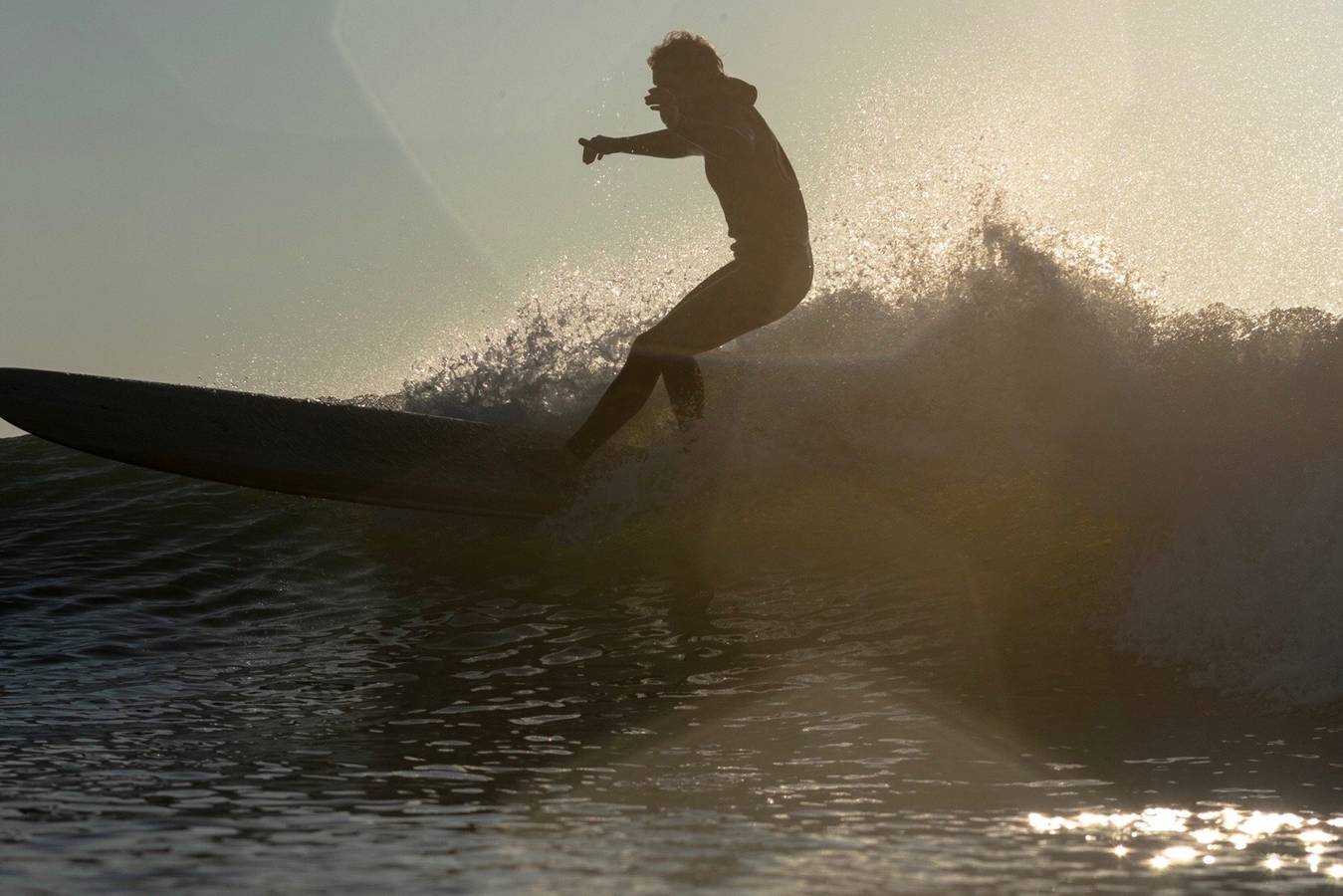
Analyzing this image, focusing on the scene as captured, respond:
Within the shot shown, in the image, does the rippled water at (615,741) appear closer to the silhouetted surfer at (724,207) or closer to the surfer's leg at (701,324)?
the surfer's leg at (701,324)

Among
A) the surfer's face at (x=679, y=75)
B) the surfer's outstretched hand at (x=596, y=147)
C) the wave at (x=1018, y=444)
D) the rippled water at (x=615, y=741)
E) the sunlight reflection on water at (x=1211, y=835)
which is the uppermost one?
the surfer's face at (x=679, y=75)

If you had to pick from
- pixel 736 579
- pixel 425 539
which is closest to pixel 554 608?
pixel 736 579

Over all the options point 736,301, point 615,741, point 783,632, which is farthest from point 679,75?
point 615,741

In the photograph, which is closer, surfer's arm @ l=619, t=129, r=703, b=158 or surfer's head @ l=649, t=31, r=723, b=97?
surfer's arm @ l=619, t=129, r=703, b=158

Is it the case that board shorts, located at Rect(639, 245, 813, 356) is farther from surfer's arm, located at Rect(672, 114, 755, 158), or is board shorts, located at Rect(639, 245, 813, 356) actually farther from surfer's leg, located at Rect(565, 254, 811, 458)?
surfer's arm, located at Rect(672, 114, 755, 158)

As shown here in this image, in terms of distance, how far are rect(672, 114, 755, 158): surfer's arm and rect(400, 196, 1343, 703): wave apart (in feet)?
7.22

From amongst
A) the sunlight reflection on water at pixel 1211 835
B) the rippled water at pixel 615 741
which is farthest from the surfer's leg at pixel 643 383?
the sunlight reflection on water at pixel 1211 835

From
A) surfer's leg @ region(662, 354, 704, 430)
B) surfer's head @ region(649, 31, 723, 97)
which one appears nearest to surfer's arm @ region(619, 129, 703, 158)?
surfer's head @ region(649, 31, 723, 97)

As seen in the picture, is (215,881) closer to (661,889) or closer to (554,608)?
(661,889)

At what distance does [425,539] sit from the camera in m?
8.19

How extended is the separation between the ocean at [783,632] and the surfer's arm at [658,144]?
84.7 inches

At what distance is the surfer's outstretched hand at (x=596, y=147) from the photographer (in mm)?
5887

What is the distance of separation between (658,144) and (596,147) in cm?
33

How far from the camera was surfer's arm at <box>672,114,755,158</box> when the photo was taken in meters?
6.12
